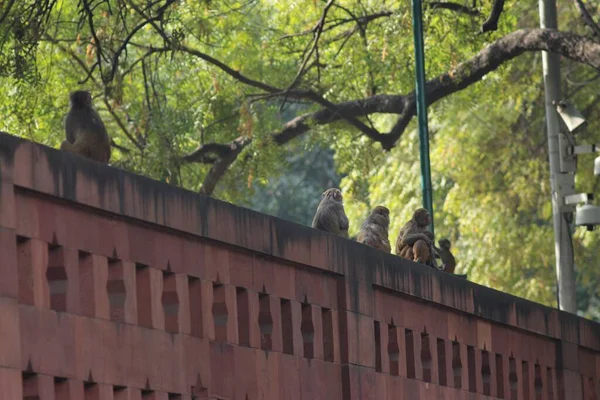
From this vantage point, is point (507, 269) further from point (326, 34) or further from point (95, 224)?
point (95, 224)

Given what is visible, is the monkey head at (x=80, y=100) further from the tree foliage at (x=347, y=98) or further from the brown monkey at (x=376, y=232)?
the tree foliage at (x=347, y=98)

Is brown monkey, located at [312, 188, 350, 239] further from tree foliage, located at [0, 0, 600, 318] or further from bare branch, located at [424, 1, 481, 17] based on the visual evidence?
bare branch, located at [424, 1, 481, 17]

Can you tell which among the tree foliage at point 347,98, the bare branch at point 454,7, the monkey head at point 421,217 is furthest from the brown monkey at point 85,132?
the bare branch at point 454,7

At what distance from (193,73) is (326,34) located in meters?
1.99

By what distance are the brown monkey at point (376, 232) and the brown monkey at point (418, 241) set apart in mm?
366

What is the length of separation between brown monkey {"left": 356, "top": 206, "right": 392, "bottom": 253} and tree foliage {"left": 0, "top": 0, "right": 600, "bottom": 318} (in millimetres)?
3014

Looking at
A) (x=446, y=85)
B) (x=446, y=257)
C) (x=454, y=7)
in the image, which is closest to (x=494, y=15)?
(x=446, y=257)

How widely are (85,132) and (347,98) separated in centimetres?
1499

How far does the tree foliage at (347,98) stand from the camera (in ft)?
76.2

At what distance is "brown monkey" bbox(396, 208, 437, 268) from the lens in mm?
16953

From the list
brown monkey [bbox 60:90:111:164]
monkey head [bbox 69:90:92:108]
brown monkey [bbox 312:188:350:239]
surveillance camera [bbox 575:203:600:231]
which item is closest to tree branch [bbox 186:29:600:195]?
surveillance camera [bbox 575:203:600:231]

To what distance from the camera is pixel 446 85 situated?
80.3 ft

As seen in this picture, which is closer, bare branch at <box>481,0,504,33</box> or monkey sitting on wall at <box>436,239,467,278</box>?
bare branch at <box>481,0,504,33</box>

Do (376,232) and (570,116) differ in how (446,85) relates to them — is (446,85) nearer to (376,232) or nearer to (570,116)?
(570,116)
